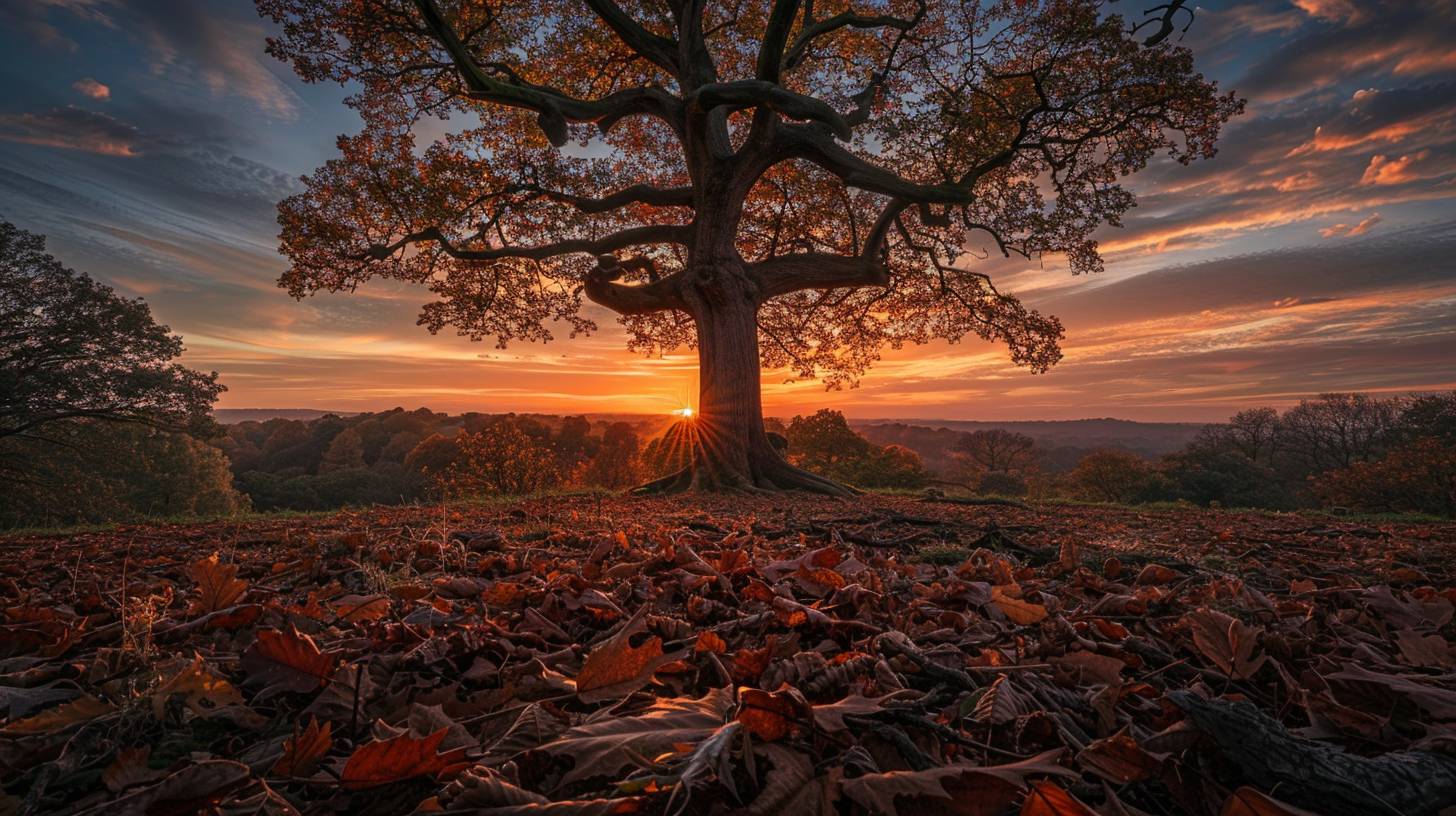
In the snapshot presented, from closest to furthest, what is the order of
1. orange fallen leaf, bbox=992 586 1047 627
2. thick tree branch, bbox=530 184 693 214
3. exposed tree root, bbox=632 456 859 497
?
1. orange fallen leaf, bbox=992 586 1047 627
2. exposed tree root, bbox=632 456 859 497
3. thick tree branch, bbox=530 184 693 214

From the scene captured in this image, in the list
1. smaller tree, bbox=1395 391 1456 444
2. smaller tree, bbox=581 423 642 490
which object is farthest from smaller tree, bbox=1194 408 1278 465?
smaller tree, bbox=581 423 642 490

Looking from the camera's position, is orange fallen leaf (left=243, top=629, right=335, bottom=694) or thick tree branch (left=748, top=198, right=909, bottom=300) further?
thick tree branch (left=748, top=198, right=909, bottom=300)

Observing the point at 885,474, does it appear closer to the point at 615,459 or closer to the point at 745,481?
the point at 745,481

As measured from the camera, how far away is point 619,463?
32969 millimetres

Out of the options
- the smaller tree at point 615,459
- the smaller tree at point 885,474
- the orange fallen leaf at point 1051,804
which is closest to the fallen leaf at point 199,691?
the orange fallen leaf at point 1051,804

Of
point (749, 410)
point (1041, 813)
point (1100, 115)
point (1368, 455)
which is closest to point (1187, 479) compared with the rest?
point (1368, 455)

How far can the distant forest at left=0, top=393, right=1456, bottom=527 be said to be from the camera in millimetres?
18531

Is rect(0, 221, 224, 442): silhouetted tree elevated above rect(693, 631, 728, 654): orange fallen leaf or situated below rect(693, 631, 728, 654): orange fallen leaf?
above

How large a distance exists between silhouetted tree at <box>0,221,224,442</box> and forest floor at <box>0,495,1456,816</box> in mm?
21224

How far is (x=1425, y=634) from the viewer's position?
5.59ft

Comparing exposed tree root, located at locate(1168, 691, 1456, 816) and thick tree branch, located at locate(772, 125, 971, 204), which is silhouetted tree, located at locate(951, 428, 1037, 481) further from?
exposed tree root, located at locate(1168, 691, 1456, 816)

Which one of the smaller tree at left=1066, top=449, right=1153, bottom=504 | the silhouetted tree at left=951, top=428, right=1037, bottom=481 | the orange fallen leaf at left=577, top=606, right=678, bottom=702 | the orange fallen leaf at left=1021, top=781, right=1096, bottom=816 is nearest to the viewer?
the orange fallen leaf at left=1021, top=781, right=1096, bottom=816

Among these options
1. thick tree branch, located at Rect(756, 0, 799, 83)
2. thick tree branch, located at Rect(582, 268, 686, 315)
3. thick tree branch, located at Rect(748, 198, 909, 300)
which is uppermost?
thick tree branch, located at Rect(756, 0, 799, 83)

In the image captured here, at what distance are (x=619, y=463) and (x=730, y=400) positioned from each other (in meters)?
23.9
